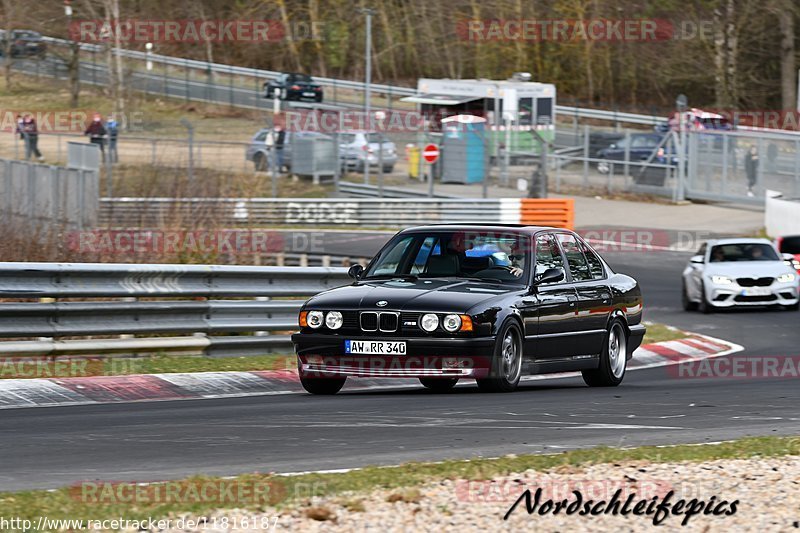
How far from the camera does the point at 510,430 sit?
8266 mm

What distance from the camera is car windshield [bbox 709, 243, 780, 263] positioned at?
21.9 m

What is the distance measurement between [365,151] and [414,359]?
2846 cm

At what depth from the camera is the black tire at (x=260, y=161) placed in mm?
35656

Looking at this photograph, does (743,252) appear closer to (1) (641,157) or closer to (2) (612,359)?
(2) (612,359)

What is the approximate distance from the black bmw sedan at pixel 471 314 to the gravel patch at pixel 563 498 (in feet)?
11.5

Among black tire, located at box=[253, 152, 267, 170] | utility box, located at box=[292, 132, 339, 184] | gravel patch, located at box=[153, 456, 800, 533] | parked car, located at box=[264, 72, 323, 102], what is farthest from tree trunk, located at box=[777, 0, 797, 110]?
gravel patch, located at box=[153, 456, 800, 533]

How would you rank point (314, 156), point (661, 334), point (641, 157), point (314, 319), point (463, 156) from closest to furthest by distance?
point (314, 319)
point (661, 334)
point (463, 156)
point (314, 156)
point (641, 157)

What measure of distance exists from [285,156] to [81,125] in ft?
68.4

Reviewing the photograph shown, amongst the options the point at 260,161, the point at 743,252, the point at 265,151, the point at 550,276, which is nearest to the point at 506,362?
the point at 550,276

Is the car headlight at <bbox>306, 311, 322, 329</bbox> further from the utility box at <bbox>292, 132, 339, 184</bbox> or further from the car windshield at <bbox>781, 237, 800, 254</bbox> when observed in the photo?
the utility box at <bbox>292, 132, 339, 184</bbox>

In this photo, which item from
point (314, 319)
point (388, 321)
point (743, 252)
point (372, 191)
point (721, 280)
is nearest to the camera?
point (388, 321)

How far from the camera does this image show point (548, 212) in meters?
32.8

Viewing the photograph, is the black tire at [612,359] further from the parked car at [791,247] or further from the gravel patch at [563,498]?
the parked car at [791,247]

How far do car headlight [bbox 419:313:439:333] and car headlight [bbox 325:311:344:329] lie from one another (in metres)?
0.65
